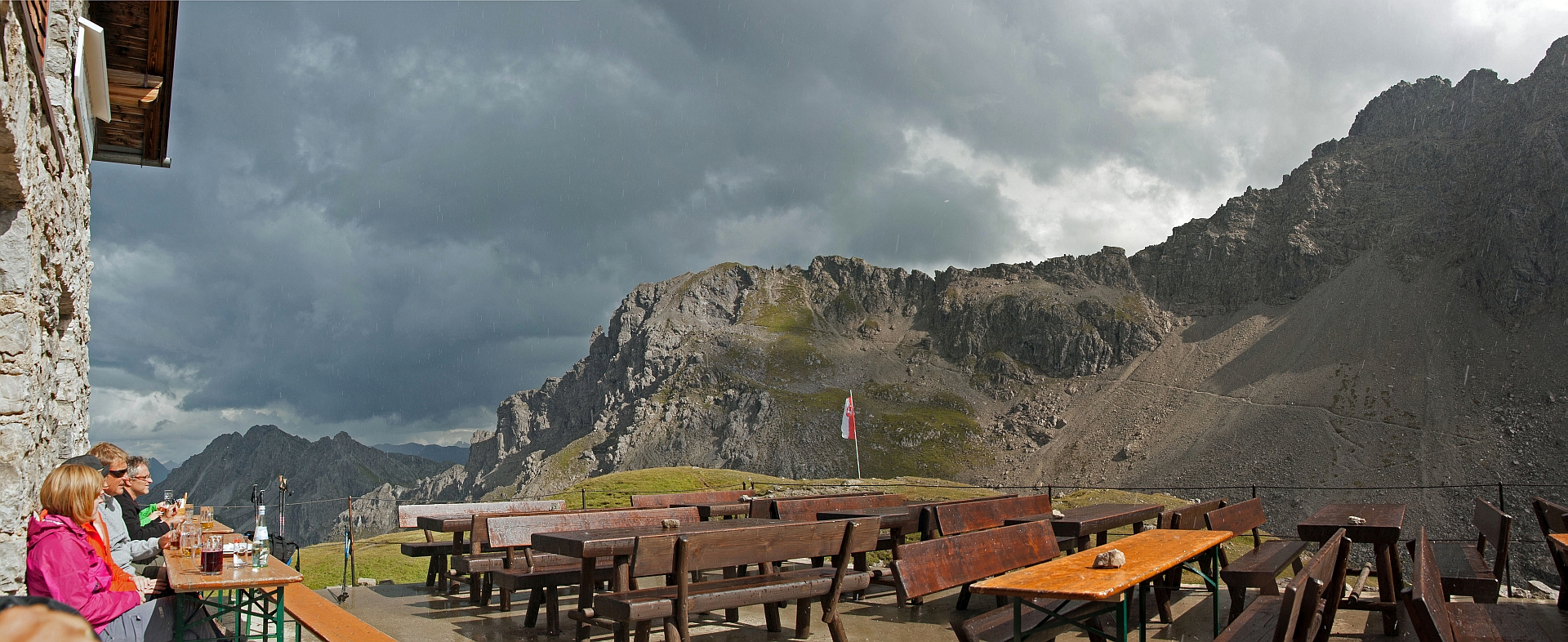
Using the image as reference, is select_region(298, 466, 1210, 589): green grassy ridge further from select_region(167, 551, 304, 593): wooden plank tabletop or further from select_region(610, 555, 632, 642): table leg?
select_region(610, 555, 632, 642): table leg

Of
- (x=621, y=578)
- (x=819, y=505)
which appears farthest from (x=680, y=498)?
(x=621, y=578)

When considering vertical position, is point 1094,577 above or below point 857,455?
above

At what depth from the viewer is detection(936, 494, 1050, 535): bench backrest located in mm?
7996

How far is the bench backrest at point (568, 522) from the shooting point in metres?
6.68

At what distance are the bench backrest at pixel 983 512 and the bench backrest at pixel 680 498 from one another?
4233 millimetres

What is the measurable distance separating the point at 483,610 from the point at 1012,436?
357ft

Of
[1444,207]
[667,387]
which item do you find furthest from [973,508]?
[1444,207]

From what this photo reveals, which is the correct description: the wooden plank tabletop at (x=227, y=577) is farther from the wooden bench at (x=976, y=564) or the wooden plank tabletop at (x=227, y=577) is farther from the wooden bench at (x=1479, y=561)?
the wooden bench at (x=1479, y=561)

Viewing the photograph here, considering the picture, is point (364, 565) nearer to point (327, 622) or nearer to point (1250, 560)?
point (327, 622)

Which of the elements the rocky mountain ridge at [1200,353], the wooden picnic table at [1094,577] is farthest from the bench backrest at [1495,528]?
the rocky mountain ridge at [1200,353]

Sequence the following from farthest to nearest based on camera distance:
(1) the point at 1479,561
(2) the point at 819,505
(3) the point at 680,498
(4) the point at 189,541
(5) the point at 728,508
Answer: (3) the point at 680,498
(5) the point at 728,508
(2) the point at 819,505
(1) the point at 1479,561
(4) the point at 189,541

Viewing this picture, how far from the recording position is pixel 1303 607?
3693mm

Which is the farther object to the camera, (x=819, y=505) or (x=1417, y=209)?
(x=1417, y=209)

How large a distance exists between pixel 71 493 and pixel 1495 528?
9782mm
